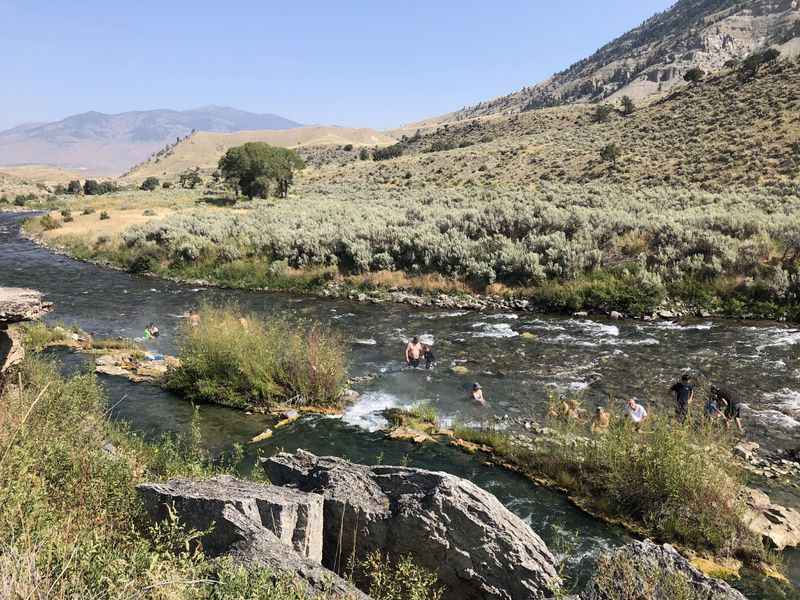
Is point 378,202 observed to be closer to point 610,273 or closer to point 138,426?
point 610,273

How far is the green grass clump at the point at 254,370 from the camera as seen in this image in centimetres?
1498

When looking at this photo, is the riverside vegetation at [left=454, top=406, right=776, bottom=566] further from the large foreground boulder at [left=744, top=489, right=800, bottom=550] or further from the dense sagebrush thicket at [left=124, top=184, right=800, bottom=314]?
the dense sagebrush thicket at [left=124, top=184, right=800, bottom=314]

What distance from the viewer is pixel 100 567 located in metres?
4.23

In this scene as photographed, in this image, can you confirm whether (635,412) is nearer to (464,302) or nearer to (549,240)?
(464,302)

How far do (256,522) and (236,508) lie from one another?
0.27 meters

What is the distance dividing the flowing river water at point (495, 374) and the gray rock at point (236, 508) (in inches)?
171

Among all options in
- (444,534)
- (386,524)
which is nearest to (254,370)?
(386,524)

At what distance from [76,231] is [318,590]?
53549 millimetres

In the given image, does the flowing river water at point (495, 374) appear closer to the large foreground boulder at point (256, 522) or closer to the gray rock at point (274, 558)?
the large foreground boulder at point (256, 522)

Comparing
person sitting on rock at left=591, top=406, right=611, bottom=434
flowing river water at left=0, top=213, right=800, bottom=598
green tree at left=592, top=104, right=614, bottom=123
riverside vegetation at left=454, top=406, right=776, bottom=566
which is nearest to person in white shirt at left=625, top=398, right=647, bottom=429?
person sitting on rock at left=591, top=406, right=611, bottom=434

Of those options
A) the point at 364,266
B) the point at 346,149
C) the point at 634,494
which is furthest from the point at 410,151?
the point at 634,494

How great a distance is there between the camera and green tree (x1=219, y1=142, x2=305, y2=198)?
64438 millimetres

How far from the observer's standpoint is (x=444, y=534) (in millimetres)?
6375

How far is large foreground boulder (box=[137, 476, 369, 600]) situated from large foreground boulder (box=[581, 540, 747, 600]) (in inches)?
106
